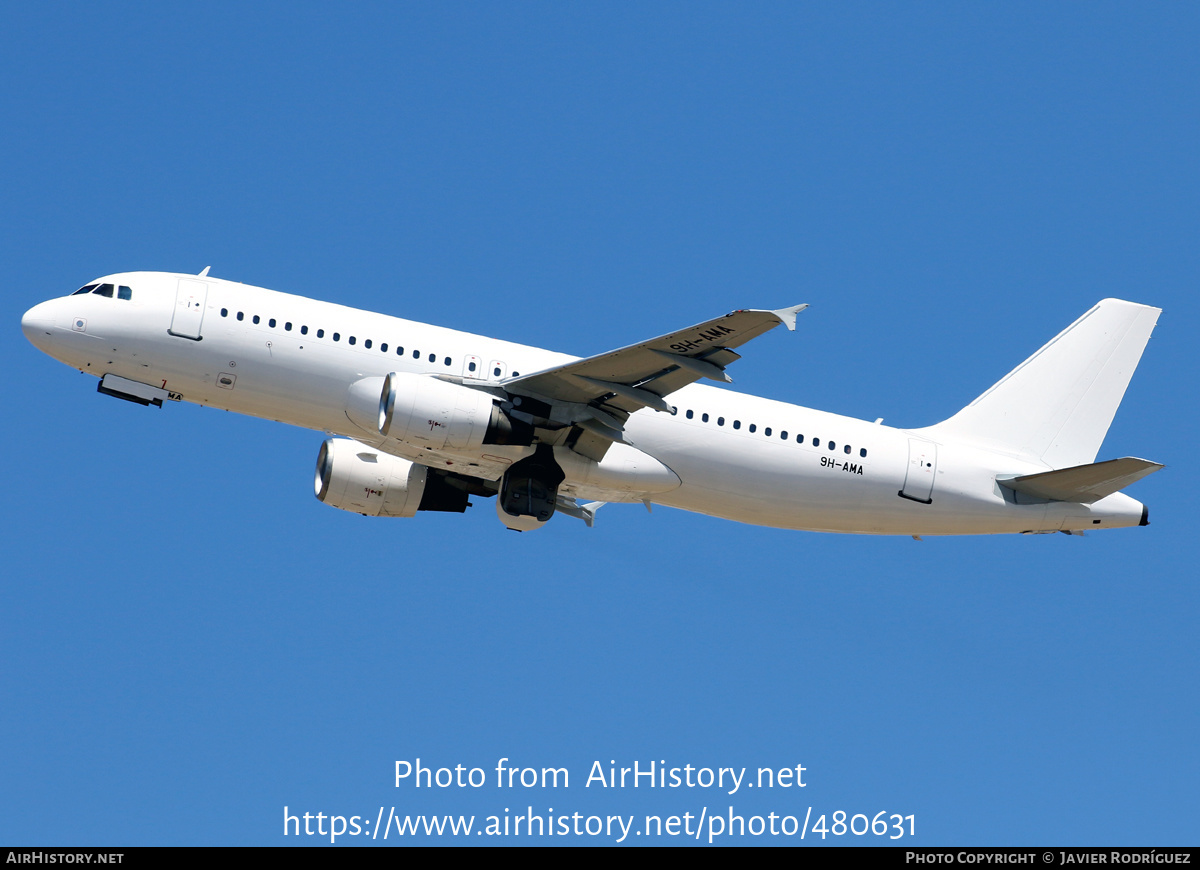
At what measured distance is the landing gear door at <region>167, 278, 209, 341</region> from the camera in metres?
31.8

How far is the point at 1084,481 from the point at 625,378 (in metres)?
12.2

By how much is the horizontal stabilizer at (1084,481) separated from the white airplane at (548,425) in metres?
0.05

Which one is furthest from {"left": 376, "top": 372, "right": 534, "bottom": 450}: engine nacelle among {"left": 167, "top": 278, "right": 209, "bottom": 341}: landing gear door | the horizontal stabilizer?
the horizontal stabilizer

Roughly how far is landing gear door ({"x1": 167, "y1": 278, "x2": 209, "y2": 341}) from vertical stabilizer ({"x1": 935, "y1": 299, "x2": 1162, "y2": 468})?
19.3m

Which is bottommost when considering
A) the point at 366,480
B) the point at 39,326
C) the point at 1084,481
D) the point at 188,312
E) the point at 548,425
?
the point at 366,480

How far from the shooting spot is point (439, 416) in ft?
102

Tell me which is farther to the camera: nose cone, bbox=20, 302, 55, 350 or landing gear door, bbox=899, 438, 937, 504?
landing gear door, bbox=899, 438, 937, 504

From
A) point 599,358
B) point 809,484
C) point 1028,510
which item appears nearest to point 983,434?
point 1028,510

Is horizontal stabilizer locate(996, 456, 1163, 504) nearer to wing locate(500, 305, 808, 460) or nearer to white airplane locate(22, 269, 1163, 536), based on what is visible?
white airplane locate(22, 269, 1163, 536)

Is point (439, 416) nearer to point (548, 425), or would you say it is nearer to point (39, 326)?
point (548, 425)

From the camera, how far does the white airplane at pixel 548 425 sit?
31.5m

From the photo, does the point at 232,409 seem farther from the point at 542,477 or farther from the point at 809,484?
the point at 809,484

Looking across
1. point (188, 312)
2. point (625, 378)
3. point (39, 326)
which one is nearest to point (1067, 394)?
A: point (625, 378)

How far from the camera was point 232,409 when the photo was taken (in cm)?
3244
